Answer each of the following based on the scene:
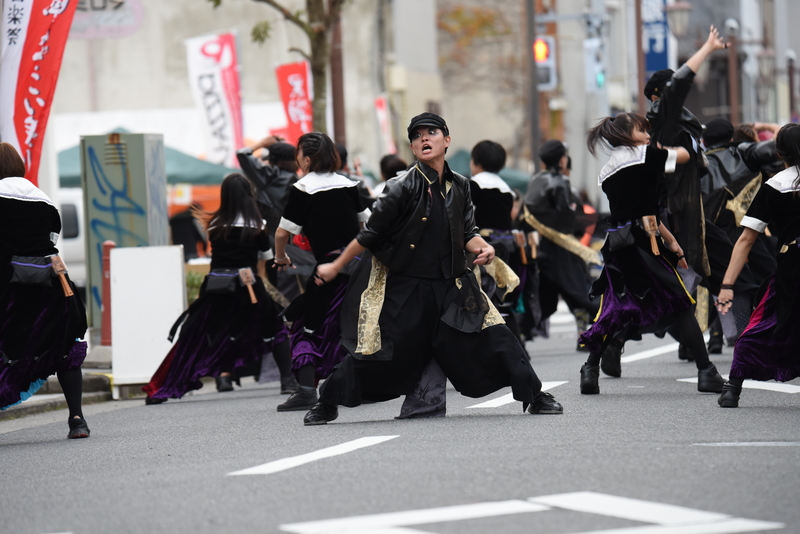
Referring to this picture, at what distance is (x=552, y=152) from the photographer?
12.4 metres

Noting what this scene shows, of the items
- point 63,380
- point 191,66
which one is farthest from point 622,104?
point 63,380

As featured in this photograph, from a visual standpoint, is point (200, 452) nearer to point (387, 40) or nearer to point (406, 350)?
point (406, 350)

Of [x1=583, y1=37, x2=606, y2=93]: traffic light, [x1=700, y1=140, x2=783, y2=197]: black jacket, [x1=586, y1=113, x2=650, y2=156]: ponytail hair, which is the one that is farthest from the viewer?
[x1=583, y1=37, x2=606, y2=93]: traffic light

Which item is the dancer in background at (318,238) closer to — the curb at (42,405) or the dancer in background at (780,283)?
the curb at (42,405)

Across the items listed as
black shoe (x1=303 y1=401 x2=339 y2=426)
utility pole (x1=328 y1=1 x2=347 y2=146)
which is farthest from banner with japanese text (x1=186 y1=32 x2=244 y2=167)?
black shoe (x1=303 y1=401 x2=339 y2=426)

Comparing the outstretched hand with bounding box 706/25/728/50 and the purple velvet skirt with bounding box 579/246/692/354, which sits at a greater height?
the outstretched hand with bounding box 706/25/728/50

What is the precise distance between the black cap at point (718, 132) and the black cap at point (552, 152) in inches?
56.1

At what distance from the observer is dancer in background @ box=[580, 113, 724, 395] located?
8305 millimetres

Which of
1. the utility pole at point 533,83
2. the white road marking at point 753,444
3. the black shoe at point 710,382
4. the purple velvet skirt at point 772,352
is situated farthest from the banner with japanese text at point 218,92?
the white road marking at point 753,444

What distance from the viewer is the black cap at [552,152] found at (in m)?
12.4

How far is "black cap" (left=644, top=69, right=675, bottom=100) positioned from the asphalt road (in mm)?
1950

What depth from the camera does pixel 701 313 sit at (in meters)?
10.5

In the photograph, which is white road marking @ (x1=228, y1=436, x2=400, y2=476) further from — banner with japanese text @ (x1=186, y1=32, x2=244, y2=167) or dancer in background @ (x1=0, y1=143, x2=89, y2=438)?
banner with japanese text @ (x1=186, y1=32, x2=244, y2=167)

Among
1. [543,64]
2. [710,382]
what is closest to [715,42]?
[710,382]
